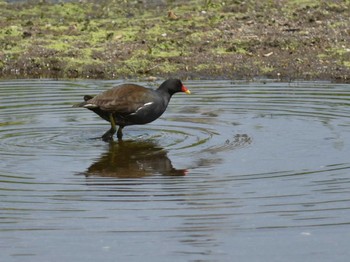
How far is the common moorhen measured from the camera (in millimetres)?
14797

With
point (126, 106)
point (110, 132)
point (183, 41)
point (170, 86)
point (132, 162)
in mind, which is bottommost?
point (132, 162)

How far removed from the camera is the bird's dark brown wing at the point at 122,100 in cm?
1480

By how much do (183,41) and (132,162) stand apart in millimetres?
8308

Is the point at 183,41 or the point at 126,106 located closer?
the point at 126,106

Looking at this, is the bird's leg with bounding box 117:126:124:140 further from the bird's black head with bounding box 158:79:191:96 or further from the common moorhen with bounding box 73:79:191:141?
the bird's black head with bounding box 158:79:191:96

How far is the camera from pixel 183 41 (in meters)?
21.3

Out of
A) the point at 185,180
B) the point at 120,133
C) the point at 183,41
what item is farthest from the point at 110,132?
the point at 183,41

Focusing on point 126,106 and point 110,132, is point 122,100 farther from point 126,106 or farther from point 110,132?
point 110,132

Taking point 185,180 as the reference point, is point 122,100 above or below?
above

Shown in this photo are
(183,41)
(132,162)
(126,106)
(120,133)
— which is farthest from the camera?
(183,41)

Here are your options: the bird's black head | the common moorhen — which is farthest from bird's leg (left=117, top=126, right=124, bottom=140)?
the bird's black head

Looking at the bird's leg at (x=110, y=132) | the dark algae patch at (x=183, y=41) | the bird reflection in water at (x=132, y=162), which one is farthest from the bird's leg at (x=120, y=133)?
the dark algae patch at (x=183, y=41)

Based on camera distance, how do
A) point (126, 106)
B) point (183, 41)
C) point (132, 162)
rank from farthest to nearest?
point (183, 41)
point (126, 106)
point (132, 162)

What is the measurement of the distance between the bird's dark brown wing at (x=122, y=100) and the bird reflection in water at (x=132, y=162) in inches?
17.5
